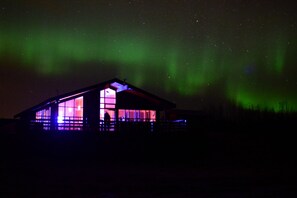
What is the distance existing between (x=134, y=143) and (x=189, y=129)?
4.97 metres

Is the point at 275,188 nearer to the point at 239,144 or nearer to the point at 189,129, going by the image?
the point at 189,129

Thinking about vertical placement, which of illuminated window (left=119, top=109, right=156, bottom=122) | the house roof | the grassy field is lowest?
the grassy field

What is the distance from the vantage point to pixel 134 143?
25.5 m

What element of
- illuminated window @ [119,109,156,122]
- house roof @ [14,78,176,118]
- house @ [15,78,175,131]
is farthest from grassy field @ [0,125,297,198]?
house roof @ [14,78,176,118]

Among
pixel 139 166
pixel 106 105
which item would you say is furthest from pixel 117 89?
pixel 139 166

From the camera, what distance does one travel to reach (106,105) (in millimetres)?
34312

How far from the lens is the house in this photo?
107 ft

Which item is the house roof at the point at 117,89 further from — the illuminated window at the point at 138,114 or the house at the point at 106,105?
the illuminated window at the point at 138,114

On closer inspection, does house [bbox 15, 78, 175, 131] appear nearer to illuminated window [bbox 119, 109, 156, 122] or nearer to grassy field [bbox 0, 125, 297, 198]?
illuminated window [bbox 119, 109, 156, 122]

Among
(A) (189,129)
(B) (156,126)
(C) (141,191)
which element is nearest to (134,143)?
(B) (156,126)

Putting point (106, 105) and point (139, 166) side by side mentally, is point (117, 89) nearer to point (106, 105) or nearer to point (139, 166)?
point (106, 105)

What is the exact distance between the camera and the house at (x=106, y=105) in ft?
107

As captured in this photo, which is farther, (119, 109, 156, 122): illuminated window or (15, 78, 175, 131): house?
(119, 109, 156, 122): illuminated window

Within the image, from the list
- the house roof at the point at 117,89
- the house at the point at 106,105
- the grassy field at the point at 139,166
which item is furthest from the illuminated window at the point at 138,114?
the grassy field at the point at 139,166
